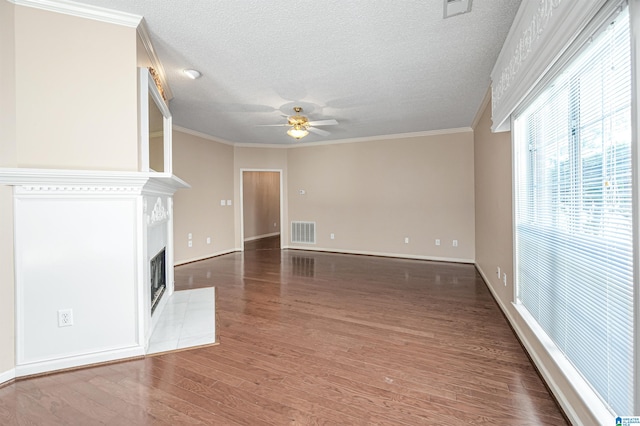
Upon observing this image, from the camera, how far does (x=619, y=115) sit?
3.87ft

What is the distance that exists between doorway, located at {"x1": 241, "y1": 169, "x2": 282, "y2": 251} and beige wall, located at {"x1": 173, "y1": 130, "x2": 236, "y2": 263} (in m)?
1.34

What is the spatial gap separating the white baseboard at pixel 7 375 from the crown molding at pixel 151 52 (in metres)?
2.61

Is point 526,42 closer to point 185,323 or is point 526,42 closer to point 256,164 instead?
point 185,323

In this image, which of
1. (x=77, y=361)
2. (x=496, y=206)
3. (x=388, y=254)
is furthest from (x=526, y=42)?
(x=388, y=254)

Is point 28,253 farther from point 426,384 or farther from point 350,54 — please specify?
point 350,54

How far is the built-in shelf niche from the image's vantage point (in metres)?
2.39

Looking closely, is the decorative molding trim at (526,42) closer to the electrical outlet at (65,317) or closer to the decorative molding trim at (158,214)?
the decorative molding trim at (158,214)

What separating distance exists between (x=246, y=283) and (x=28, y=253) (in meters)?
2.61

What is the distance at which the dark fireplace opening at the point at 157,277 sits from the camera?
2997 mm

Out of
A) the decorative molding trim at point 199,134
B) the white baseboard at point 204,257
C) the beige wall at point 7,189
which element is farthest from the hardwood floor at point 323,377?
the decorative molding trim at point 199,134

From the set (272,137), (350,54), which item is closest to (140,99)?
(350,54)

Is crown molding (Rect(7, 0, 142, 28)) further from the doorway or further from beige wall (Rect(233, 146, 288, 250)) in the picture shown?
the doorway

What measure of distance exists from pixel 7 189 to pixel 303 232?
5676 mm

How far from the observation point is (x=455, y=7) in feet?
6.99
